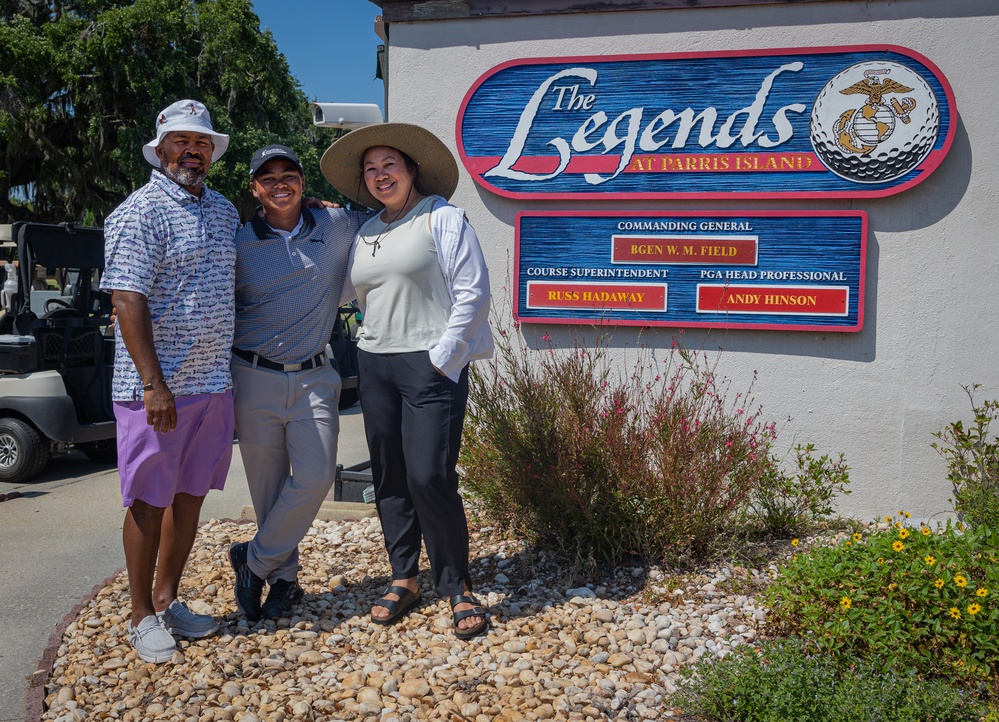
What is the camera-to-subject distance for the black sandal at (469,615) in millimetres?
3637

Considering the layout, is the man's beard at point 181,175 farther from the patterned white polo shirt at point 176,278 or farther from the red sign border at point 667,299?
the red sign border at point 667,299

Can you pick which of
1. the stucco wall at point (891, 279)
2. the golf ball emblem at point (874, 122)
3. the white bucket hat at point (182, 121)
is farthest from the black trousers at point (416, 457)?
the golf ball emblem at point (874, 122)

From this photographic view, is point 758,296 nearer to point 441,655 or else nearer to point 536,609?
point 536,609

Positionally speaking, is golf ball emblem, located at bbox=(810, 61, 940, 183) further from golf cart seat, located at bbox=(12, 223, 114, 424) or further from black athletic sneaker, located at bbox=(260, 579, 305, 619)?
golf cart seat, located at bbox=(12, 223, 114, 424)

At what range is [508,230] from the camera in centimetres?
549

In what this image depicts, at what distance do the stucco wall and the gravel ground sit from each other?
1382 mm

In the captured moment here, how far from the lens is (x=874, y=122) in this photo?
4.91 metres

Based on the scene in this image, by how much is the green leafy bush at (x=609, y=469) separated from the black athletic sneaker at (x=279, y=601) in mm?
1189

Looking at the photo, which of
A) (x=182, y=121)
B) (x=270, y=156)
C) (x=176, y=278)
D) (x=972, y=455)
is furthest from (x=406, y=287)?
(x=972, y=455)

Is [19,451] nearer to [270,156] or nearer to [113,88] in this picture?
[270,156]

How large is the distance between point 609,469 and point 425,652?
4.17ft

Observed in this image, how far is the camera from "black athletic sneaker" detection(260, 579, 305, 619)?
12.7 feet

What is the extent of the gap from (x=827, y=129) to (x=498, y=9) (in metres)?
2.05

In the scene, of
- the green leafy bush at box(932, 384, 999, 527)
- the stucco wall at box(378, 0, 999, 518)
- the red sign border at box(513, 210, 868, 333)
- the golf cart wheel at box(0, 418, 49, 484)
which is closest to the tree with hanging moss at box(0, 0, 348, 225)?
the golf cart wheel at box(0, 418, 49, 484)
